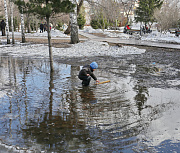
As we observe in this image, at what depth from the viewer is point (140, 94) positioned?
7152 mm

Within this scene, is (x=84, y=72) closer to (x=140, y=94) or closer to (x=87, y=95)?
(x=87, y=95)

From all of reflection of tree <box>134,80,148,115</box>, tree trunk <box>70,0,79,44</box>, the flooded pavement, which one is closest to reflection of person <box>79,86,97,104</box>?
the flooded pavement

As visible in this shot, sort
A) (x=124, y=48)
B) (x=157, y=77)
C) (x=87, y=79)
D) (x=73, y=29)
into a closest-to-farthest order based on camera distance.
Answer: (x=87, y=79)
(x=157, y=77)
(x=124, y=48)
(x=73, y=29)

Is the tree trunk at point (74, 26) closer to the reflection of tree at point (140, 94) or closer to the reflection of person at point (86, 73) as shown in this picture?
the reflection of person at point (86, 73)

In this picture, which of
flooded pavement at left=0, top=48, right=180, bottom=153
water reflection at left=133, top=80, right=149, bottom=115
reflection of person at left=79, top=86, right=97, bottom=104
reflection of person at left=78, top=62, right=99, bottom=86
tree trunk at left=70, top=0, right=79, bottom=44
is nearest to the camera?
flooded pavement at left=0, top=48, right=180, bottom=153

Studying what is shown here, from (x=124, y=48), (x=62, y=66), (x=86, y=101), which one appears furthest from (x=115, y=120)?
(x=124, y=48)

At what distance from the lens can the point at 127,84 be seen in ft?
27.0

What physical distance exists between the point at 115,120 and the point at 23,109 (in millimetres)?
2276

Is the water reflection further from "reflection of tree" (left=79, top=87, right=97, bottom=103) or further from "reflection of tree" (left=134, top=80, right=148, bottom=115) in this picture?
"reflection of tree" (left=79, top=87, right=97, bottom=103)

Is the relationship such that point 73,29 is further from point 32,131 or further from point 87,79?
point 32,131

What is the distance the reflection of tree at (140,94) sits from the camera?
6.28 metres

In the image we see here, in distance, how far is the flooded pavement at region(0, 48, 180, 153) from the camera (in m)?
4.19

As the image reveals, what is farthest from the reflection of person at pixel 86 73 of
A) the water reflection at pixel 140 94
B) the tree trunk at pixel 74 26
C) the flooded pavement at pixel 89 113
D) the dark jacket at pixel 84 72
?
the tree trunk at pixel 74 26

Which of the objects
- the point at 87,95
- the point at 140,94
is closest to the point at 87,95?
the point at 87,95
